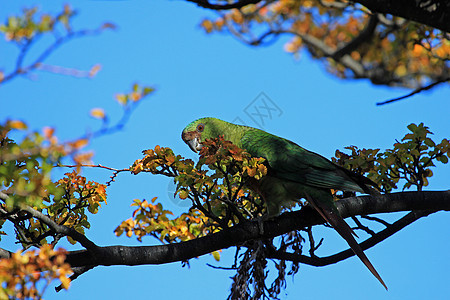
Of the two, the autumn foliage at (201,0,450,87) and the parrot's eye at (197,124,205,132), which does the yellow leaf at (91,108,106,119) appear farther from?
the autumn foliage at (201,0,450,87)

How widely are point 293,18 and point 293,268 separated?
19.2 ft

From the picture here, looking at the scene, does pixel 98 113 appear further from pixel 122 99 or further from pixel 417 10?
pixel 417 10

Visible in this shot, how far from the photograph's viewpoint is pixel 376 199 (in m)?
3.19

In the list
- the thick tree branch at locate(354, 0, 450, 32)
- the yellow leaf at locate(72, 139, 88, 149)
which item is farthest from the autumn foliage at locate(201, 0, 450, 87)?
the yellow leaf at locate(72, 139, 88, 149)

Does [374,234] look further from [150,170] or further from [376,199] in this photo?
[150,170]

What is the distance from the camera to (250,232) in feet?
9.73

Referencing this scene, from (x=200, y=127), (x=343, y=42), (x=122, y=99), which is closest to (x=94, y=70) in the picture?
(x=122, y=99)

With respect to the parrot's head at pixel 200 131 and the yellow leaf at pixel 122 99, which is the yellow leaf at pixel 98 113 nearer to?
the yellow leaf at pixel 122 99

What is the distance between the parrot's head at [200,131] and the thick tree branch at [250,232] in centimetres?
106

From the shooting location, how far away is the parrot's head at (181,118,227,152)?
3875 millimetres

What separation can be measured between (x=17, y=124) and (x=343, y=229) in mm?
2112

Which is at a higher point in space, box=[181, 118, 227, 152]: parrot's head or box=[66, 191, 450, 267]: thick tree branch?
box=[181, 118, 227, 152]: parrot's head

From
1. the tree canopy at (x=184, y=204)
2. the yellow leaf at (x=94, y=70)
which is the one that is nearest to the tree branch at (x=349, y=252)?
the tree canopy at (x=184, y=204)

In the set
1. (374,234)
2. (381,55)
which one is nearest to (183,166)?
(374,234)
